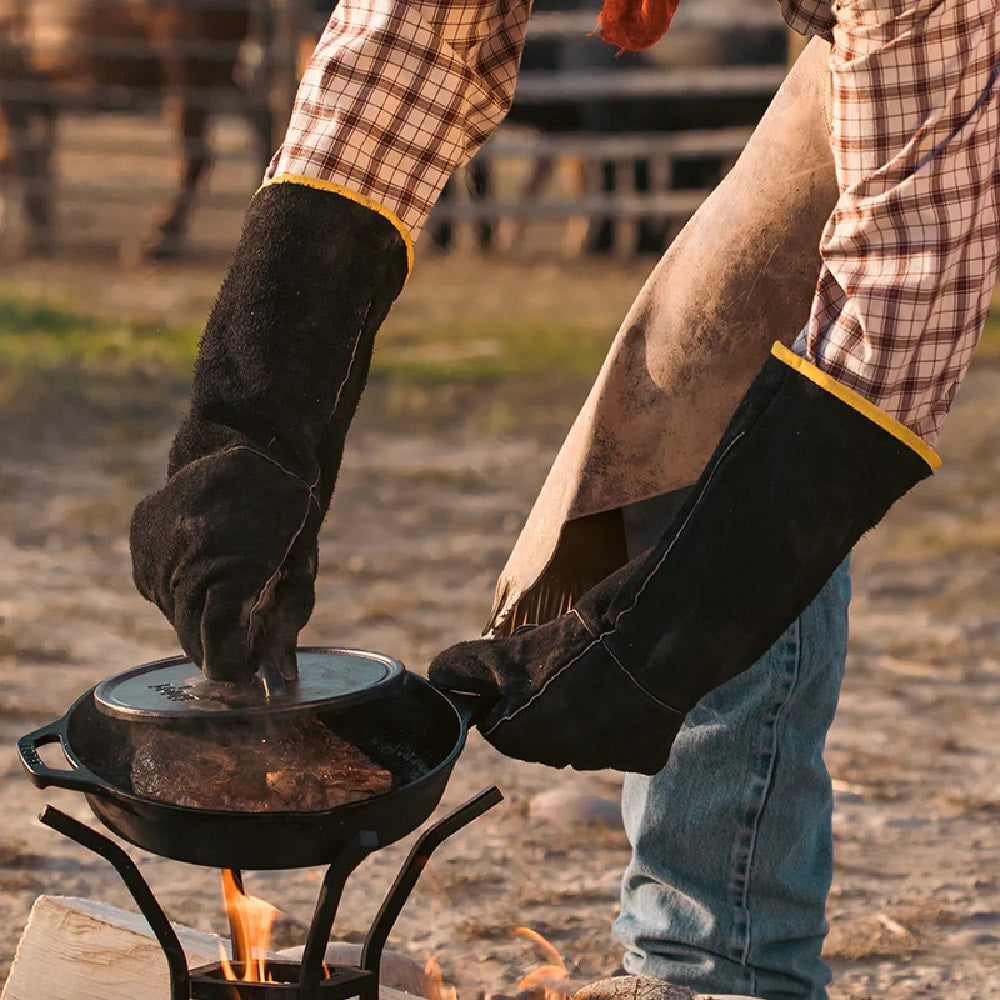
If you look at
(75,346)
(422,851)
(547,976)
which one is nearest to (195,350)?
(75,346)

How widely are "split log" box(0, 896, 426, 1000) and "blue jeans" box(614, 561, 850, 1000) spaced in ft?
1.53

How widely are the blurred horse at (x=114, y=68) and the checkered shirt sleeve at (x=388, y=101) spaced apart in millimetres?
9240

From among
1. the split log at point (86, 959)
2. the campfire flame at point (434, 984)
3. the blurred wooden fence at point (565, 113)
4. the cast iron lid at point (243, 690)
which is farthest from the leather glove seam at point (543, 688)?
the blurred wooden fence at point (565, 113)

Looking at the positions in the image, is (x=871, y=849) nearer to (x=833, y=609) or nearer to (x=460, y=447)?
(x=833, y=609)

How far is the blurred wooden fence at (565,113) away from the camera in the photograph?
11008 mm

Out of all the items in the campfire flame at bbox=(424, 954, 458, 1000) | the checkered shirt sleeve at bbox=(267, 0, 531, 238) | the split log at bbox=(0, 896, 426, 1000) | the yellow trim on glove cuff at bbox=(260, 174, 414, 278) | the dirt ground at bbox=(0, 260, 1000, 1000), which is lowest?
the dirt ground at bbox=(0, 260, 1000, 1000)

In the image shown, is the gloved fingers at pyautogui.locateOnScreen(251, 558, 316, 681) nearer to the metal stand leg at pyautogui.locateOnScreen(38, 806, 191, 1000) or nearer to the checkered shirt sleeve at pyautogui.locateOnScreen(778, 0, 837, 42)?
the metal stand leg at pyautogui.locateOnScreen(38, 806, 191, 1000)

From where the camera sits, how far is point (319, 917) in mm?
1917

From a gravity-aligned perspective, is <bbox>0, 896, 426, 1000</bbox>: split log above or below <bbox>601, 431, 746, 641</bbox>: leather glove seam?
below

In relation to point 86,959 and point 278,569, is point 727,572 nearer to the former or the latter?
point 278,569

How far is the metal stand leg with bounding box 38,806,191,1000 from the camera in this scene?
194cm

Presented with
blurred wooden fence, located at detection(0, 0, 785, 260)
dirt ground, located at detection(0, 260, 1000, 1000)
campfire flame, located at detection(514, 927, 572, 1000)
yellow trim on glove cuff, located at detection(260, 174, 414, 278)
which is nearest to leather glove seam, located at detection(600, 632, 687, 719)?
yellow trim on glove cuff, located at detection(260, 174, 414, 278)

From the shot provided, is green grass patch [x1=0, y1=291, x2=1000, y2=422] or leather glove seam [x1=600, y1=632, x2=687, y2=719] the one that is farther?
green grass patch [x1=0, y1=291, x2=1000, y2=422]

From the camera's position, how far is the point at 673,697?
190 centimetres
